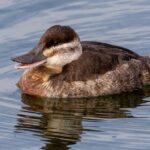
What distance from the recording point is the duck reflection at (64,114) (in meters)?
11.3

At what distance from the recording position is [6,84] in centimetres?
1324

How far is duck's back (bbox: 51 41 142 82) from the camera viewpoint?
42.3 ft

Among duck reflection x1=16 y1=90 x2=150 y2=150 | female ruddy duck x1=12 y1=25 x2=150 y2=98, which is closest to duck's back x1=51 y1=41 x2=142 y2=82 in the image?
female ruddy duck x1=12 y1=25 x2=150 y2=98

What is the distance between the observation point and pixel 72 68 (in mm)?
12906

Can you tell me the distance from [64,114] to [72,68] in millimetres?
1000

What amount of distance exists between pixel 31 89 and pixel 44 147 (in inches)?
95.2

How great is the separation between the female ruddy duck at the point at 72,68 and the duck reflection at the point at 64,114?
15 cm

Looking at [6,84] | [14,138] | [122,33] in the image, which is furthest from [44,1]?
[14,138]

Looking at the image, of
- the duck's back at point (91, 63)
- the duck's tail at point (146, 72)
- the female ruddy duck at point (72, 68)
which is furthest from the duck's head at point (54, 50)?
the duck's tail at point (146, 72)

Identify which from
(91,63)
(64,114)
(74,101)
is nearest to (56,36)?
(91,63)

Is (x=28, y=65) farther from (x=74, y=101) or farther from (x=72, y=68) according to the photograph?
(x=74, y=101)

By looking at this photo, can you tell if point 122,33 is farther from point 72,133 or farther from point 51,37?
point 72,133

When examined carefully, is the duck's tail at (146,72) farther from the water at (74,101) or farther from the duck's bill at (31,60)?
the duck's bill at (31,60)

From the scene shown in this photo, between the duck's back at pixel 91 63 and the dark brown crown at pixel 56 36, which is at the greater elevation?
the dark brown crown at pixel 56 36
